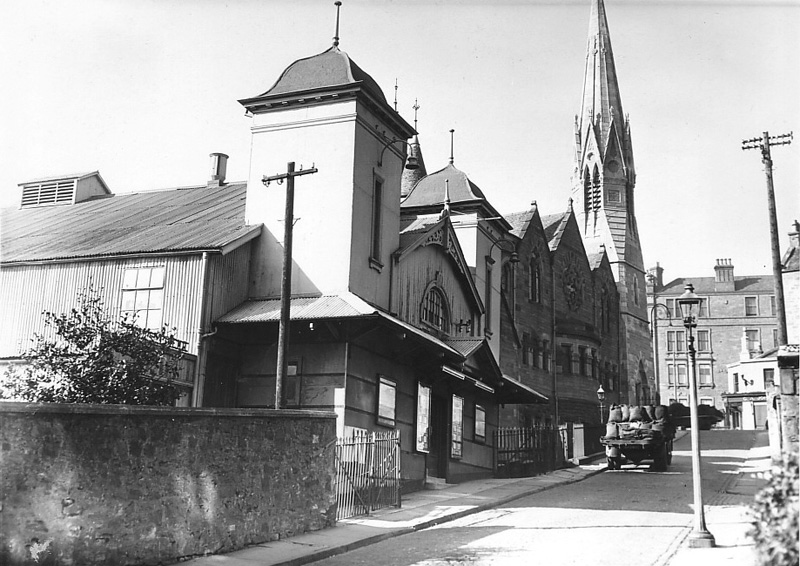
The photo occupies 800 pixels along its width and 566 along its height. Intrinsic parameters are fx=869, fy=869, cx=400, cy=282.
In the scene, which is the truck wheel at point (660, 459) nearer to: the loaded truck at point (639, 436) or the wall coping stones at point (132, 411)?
the loaded truck at point (639, 436)

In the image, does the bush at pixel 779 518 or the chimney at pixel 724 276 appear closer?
the bush at pixel 779 518

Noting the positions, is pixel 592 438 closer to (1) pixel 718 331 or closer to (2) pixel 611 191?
(2) pixel 611 191

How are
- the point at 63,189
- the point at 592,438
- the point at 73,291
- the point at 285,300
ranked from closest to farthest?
the point at 285,300, the point at 73,291, the point at 63,189, the point at 592,438

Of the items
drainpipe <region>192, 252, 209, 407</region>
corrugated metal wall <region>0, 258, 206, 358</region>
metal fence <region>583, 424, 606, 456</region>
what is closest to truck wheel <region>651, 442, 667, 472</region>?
metal fence <region>583, 424, 606, 456</region>

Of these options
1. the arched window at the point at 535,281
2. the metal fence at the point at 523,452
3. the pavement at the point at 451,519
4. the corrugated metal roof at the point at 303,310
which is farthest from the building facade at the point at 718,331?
the corrugated metal roof at the point at 303,310

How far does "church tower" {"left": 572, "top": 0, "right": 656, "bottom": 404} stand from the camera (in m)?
67.9

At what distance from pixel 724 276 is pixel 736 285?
155cm

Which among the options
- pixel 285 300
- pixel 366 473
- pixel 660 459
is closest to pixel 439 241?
pixel 660 459

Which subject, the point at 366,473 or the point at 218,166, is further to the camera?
the point at 218,166

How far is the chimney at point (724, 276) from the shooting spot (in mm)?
92500

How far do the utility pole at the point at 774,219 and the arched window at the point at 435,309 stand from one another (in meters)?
10.4

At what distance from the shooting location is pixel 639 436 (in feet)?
91.5

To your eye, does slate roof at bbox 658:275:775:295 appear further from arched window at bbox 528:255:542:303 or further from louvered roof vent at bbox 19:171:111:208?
louvered roof vent at bbox 19:171:111:208

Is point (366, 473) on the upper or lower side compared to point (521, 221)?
lower
